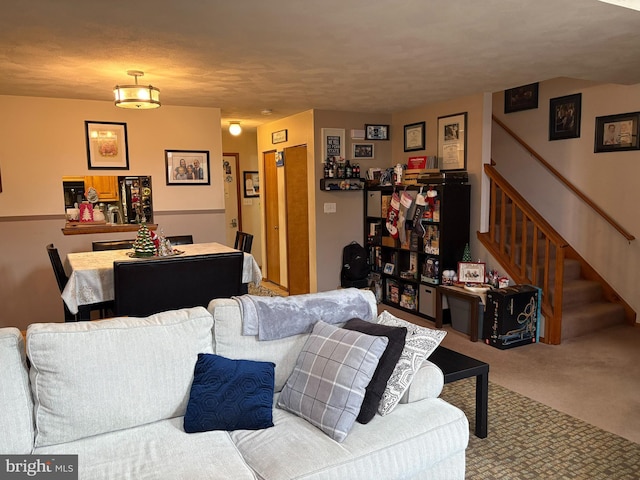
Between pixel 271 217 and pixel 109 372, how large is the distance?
4912 millimetres

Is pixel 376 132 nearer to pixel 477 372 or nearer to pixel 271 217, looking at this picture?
pixel 271 217

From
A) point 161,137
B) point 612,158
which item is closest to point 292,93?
point 161,137

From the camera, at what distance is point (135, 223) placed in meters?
4.93

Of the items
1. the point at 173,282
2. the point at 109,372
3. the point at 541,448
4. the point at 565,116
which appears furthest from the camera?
the point at 565,116

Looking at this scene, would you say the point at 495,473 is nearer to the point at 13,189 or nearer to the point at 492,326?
the point at 492,326

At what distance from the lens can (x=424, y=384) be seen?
207cm

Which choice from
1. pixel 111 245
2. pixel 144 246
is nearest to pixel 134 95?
pixel 144 246

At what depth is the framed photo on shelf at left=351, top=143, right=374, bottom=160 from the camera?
555cm

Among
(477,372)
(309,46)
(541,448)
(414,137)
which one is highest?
(309,46)

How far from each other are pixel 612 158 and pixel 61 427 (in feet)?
16.1

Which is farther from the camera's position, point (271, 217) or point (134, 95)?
point (271, 217)

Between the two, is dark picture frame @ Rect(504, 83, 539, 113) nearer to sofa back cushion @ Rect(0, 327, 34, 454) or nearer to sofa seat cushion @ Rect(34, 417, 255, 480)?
sofa seat cushion @ Rect(34, 417, 255, 480)

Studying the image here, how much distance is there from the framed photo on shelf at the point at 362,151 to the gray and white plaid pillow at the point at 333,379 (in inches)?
148

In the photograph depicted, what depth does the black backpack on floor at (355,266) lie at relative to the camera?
5.52 m
